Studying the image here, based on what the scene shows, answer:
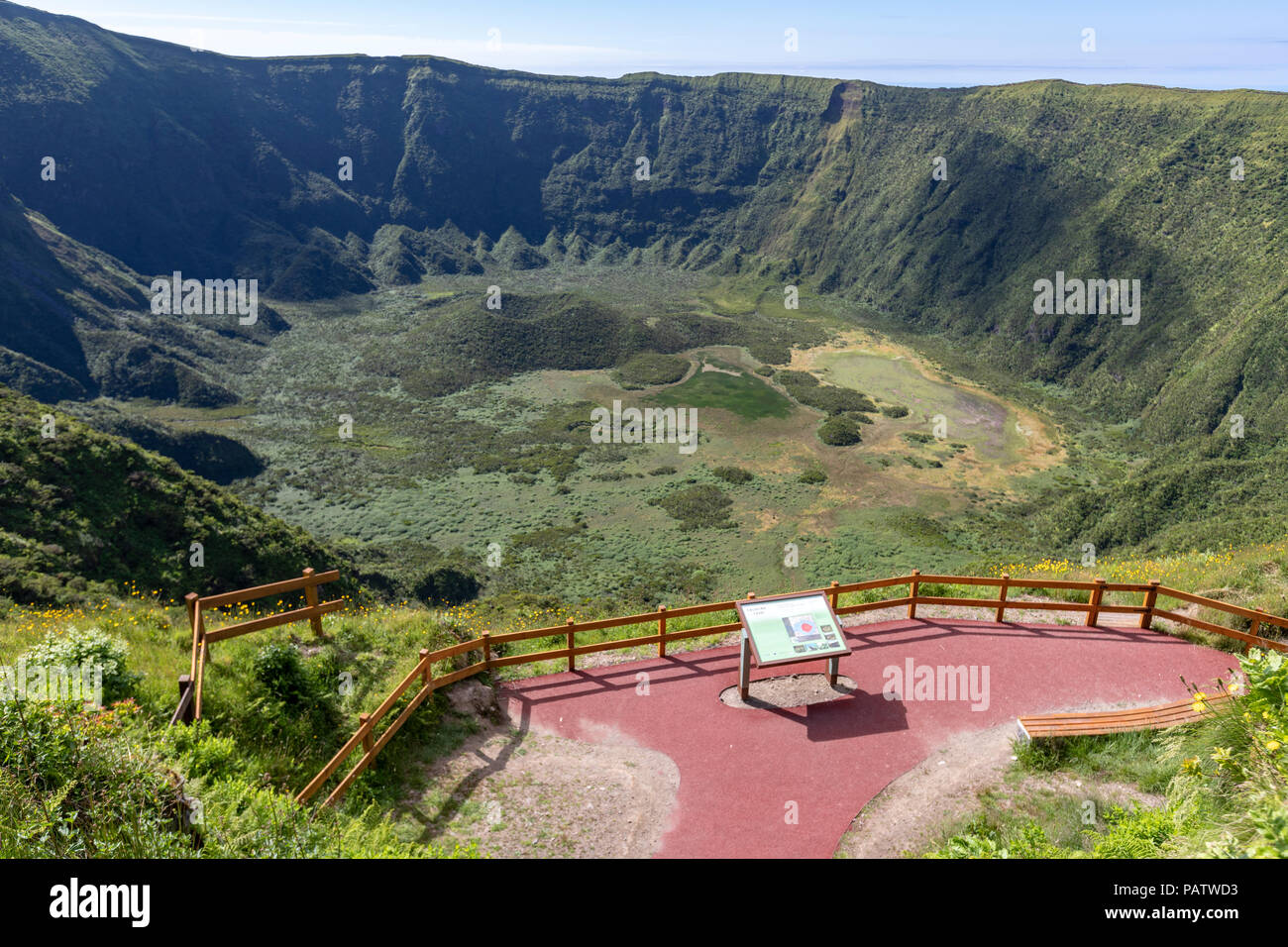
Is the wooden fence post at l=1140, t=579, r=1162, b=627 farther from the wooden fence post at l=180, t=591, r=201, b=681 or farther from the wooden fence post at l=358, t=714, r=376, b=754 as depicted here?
the wooden fence post at l=180, t=591, r=201, b=681

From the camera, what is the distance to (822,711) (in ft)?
39.5

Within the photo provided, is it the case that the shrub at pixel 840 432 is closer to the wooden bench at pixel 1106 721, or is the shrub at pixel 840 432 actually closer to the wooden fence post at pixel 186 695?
the wooden bench at pixel 1106 721

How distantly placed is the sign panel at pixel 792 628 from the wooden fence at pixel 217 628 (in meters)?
7.10

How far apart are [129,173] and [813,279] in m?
102

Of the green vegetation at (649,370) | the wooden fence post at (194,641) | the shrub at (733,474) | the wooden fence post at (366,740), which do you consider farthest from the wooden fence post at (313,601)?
the green vegetation at (649,370)

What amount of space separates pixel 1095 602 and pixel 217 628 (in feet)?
54.5

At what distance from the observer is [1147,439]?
5712 cm

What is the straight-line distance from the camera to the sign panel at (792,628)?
1162cm

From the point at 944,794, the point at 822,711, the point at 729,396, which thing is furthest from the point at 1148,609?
the point at 729,396

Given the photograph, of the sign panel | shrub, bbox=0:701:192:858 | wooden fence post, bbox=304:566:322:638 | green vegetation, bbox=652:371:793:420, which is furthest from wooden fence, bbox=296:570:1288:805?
green vegetation, bbox=652:371:793:420

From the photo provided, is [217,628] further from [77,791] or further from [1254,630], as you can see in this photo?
[1254,630]

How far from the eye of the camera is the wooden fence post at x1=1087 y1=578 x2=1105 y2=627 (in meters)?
13.9

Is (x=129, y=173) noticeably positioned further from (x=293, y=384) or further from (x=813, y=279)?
(x=813, y=279)
